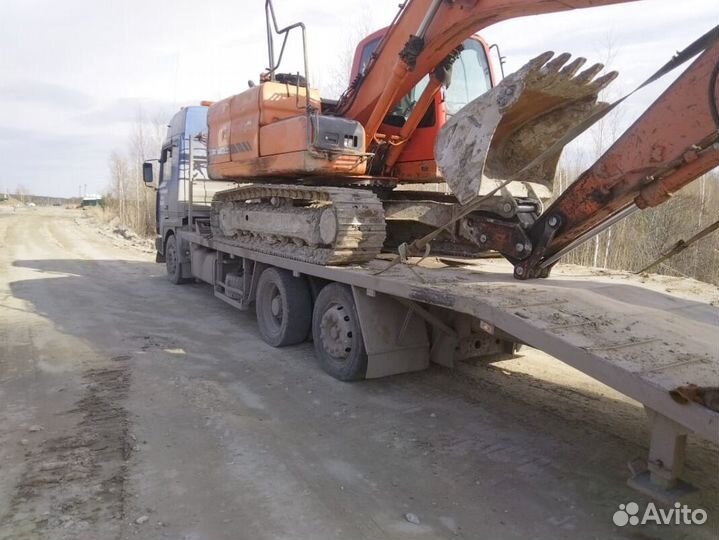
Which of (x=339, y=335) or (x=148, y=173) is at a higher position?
(x=148, y=173)

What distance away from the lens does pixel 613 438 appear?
415 cm

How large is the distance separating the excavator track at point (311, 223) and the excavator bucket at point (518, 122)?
99cm

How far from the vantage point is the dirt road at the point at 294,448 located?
3.10 m

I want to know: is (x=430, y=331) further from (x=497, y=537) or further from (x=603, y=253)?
(x=603, y=253)

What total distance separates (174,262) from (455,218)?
27.2 ft

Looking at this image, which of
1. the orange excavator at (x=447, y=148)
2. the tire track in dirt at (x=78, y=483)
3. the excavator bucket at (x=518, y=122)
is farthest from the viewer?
the excavator bucket at (x=518, y=122)

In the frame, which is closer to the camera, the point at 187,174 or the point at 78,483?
the point at 78,483

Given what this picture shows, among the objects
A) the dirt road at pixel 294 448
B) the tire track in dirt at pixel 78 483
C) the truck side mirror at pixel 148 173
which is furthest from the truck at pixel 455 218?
the truck side mirror at pixel 148 173

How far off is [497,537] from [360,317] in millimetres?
2361

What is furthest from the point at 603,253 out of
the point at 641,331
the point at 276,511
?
the point at 276,511

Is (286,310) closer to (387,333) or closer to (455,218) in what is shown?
(387,333)

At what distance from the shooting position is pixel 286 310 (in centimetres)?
638

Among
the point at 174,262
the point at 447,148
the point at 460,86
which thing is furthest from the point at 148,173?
the point at 447,148

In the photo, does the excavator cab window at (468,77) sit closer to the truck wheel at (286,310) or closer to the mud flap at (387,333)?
the mud flap at (387,333)
